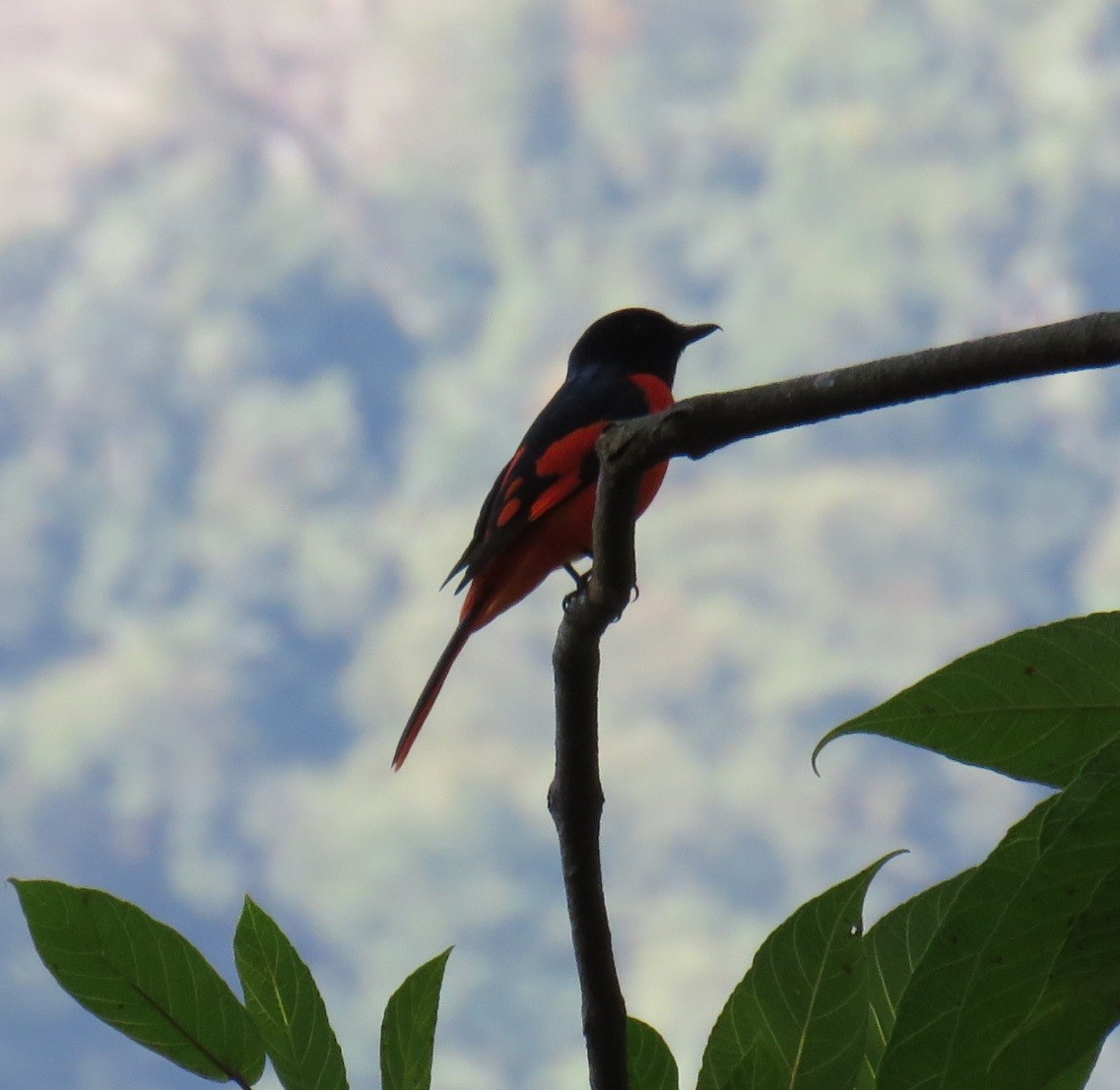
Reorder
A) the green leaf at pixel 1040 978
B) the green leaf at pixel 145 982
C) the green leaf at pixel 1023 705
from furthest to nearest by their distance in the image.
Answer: the green leaf at pixel 145 982 < the green leaf at pixel 1023 705 < the green leaf at pixel 1040 978

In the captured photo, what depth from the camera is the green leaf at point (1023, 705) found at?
1.35 m

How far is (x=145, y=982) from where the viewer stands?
178cm

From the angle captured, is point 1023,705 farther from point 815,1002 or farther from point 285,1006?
point 285,1006

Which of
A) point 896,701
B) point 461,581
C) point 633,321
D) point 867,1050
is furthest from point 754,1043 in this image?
point 633,321

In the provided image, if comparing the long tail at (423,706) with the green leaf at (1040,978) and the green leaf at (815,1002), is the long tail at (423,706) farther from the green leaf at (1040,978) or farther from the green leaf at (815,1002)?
the green leaf at (1040,978)

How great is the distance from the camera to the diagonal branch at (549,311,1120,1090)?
146cm

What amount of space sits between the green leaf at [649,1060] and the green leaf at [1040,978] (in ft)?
2.62

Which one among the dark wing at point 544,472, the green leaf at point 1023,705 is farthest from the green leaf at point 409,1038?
the dark wing at point 544,472

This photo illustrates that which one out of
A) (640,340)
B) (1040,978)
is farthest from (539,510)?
(1040,978)

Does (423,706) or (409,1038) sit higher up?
(423,706)

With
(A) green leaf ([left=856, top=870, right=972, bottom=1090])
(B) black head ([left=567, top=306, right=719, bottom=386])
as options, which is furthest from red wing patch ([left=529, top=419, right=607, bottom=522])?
(A) green leaf ([left=856, top=870, right=972, bottom=1090])

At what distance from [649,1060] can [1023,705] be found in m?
0.78

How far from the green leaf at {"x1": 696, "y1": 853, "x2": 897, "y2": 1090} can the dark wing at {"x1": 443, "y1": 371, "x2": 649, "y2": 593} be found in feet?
9.77

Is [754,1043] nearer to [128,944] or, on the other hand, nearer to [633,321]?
[128,944]
